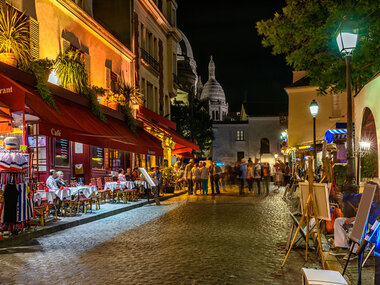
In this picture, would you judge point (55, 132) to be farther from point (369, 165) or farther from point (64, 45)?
point (369, 165)

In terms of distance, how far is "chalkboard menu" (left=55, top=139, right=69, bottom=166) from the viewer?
1691 cm

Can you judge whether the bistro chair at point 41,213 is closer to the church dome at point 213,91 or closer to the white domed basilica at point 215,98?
the white domed basilica at point 215,98

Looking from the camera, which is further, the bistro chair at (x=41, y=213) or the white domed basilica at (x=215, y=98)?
the white domed basilica at (x=215, y=98)

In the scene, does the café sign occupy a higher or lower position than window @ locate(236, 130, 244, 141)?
lower

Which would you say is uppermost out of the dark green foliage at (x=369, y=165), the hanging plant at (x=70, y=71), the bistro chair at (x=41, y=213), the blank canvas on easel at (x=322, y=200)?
the hanging plant at (x=70, y=71)

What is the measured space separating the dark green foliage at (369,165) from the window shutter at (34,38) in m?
11.0

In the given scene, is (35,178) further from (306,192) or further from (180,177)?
(180,177)

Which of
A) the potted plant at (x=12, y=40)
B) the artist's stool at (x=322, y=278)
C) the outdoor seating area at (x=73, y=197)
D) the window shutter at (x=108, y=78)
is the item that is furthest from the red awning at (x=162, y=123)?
the artist's stool at (x=322, y=278)

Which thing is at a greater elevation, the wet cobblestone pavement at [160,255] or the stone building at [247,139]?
the stone building at [247,139]

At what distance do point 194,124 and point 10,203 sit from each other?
50.9 meters

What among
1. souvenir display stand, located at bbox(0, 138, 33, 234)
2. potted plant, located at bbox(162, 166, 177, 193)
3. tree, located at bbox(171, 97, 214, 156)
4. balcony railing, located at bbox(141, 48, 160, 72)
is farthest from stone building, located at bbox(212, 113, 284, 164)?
souvenir display stand, located at bbox(0, 138, 33, 234)

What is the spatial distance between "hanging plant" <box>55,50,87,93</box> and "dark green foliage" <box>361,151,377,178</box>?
10.6m

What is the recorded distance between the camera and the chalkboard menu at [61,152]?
1691 centimetres

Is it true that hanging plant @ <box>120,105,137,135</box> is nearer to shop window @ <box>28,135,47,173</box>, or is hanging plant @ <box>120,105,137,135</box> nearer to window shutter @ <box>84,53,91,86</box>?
window shutter @ <box>84,53,91,86</box>
